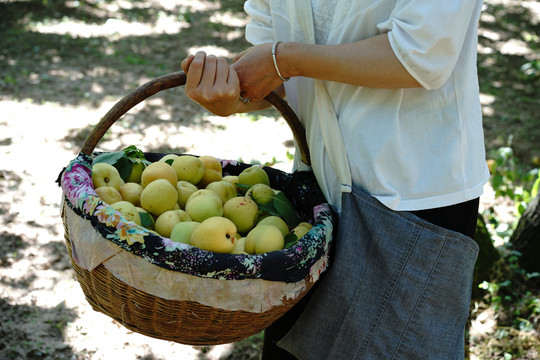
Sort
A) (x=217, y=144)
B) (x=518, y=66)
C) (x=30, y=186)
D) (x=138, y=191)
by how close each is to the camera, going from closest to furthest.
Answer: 1. (x=138, y=191)
2. (x=30, y=186)
3. (x=217, y=144)
4. (x=518, y=66)

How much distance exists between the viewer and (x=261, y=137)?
490 cm

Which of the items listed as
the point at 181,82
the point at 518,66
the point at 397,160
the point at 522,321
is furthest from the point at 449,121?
the point at 518,66

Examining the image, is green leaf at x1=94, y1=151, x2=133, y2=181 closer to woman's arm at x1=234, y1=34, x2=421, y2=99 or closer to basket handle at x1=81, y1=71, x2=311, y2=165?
basket handle at x1=81, y1=71, x2=311, y2=165

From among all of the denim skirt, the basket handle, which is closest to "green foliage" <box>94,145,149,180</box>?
the basket handle

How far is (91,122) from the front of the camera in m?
4.85

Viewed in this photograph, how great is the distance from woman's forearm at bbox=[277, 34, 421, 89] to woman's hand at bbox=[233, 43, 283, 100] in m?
0.04

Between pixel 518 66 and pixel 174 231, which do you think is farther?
pixel 518 66

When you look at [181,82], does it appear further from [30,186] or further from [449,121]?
[30,186]

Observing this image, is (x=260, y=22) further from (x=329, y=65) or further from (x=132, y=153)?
(x=132, y=153)

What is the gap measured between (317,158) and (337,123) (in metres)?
0.15

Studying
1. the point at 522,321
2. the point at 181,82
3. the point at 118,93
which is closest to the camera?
the point at 181,82

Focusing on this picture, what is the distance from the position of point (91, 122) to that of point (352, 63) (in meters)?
4.04

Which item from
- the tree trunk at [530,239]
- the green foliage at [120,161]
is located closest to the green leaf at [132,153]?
the green foliage at [120,161]

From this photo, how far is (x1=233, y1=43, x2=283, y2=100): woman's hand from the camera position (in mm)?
1348
